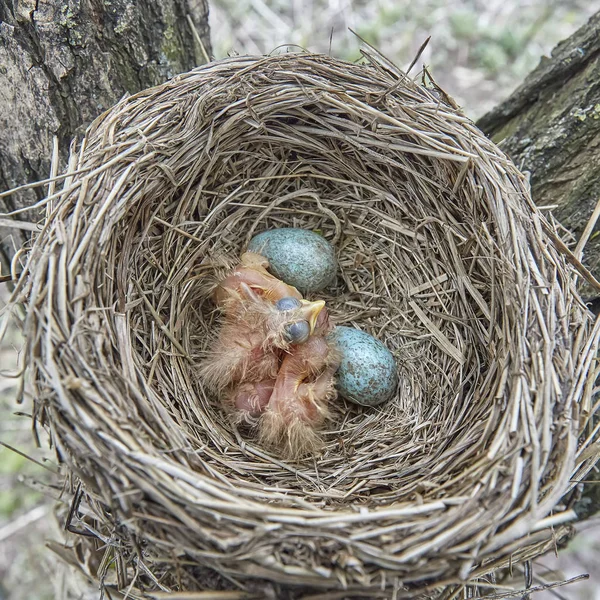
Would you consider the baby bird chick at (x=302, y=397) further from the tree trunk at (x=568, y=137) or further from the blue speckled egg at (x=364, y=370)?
the tree trunk at (x=568, y=137)

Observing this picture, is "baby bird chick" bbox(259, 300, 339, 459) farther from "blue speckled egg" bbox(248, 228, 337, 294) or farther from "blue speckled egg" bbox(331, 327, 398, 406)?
"blue speckled egg" bbox(248, 228, 337, 294)

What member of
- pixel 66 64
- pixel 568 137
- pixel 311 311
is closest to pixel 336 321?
pixel 311 311

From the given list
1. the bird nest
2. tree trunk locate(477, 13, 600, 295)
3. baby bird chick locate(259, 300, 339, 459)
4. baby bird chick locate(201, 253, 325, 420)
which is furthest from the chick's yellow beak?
tree trunk locate(477, 13, 600, 295)

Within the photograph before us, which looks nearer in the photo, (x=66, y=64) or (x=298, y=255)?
(x=66, y=64)

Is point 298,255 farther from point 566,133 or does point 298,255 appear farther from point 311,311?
point 566,133

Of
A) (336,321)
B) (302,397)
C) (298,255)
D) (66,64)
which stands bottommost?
(302,397)

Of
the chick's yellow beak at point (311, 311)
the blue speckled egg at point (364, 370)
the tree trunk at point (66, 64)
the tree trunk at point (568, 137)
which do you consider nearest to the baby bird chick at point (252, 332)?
the chick's yellow beak at point (311, 311)

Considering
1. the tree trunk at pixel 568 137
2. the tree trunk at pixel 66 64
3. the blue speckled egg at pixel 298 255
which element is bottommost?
the blue speckled egg at pixel 298 255
